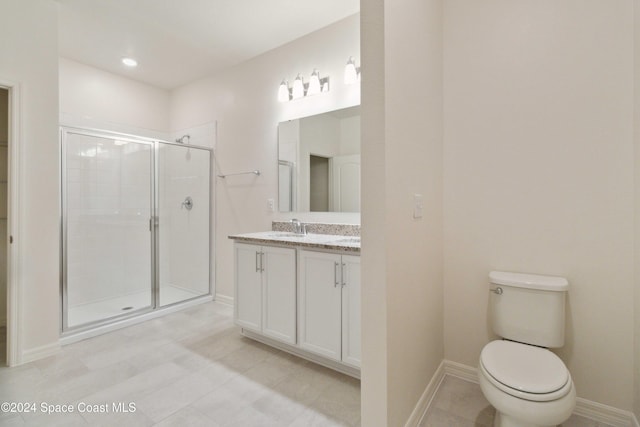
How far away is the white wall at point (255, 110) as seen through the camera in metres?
2.51

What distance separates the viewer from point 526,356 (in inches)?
54.3

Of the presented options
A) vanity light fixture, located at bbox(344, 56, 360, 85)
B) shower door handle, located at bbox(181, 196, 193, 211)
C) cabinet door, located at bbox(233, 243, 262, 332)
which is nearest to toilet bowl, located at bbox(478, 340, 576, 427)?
cabinet door, located at bbox(233, 243, 262, 332)

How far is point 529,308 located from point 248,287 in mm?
1899

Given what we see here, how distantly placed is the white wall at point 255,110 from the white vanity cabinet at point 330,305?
1.98 ft

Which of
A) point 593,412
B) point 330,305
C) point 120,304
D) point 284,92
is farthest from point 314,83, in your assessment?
point 120,304

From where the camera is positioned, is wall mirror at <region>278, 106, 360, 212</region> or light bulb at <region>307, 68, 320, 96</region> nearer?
wall mirror at <region>278, 106, 360, 212</region>

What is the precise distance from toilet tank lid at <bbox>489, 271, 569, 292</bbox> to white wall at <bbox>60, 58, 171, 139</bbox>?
4.07 metres

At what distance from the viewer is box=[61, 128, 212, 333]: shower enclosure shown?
2939 millimetres

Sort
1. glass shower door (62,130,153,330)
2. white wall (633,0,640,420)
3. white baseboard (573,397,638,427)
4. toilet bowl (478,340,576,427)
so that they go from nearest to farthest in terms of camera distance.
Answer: toilet bowl (478,340,576,427) → white wall (633,0,640,420) → white baseboard (573,397,638,427) → glass shower door (62,130,153,330)

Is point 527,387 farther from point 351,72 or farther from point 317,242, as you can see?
point 351,72

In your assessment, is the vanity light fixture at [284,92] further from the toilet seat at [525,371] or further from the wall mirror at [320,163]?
the toilet seat at [525,371]

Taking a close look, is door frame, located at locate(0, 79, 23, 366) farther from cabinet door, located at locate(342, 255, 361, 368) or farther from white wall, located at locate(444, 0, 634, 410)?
white wall, located at locate(444, 0, 634, 410)

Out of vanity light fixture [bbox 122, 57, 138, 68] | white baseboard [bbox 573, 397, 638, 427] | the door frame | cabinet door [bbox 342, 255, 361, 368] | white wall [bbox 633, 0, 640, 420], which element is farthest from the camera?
vanity light fixture [bbox 122, 57, 138, 68]

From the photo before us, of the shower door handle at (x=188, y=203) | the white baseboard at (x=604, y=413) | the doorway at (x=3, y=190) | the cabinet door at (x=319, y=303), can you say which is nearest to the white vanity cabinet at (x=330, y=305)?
the cabinet door at (x=319, y=303)
